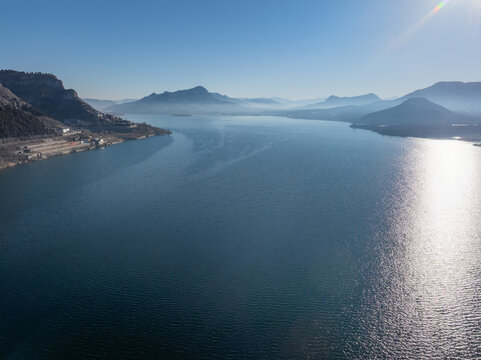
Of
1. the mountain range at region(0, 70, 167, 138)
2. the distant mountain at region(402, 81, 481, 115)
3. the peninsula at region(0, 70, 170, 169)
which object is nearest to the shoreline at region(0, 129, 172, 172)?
the peninsula at region(0, 70, 170, 169)

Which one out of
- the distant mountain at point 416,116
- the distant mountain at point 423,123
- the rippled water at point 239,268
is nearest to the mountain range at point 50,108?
the rippled water at point 239,268

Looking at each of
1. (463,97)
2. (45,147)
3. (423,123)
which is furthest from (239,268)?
(463,97)

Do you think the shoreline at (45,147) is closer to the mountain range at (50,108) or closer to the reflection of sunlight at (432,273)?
the mountain range at (50,108)

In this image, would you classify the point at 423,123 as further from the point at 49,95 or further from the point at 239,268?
the point at 49,95

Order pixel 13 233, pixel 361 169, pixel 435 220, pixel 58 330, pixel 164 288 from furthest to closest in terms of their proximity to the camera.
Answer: pixel 361 169
pixel 435 220
pixel 13 233
pixel 164 288
pixel 58 330

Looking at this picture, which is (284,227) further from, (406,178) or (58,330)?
(406,178)

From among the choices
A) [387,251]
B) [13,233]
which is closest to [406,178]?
[387,251]

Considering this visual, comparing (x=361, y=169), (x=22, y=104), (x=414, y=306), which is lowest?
(x=414, y=306)

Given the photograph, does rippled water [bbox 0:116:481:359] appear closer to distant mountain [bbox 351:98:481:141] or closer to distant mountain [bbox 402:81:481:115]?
distant mountain [bbox 351:98:481:141]
